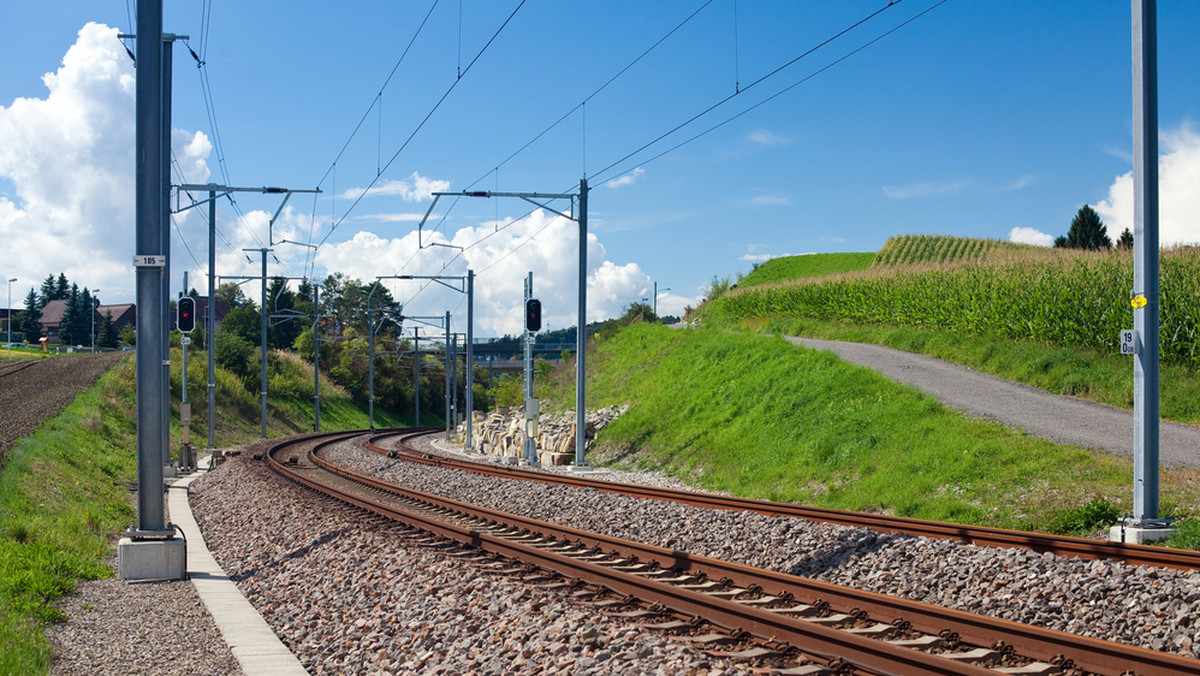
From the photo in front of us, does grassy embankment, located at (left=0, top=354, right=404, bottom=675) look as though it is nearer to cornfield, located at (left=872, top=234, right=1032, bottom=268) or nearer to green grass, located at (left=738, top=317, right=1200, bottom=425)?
green grass, located at (left=738, top=317, right=1200, bottom=425)

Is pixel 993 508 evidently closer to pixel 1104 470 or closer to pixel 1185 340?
pixel 1104 470

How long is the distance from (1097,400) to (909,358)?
760 centimetres

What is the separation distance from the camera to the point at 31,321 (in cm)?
11962

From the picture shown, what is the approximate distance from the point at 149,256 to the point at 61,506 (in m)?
7.83

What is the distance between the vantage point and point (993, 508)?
13.7 meters

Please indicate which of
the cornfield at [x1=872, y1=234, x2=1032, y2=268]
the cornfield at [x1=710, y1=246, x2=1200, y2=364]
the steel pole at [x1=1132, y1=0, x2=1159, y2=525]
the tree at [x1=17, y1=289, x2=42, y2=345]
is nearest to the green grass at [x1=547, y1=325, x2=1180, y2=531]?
the steel pole at [x1=1132, y1=0, x2=1159, y2=525]

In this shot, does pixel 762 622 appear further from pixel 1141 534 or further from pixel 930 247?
pixel 930 247

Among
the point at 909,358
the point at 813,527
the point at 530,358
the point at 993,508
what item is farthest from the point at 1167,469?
the point at 530,358

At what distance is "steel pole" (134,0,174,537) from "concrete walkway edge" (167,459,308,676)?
920 mm

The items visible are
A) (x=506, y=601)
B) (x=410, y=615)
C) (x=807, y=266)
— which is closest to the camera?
(x=506, y=601)

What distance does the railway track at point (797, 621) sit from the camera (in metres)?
6.10

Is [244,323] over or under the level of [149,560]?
over

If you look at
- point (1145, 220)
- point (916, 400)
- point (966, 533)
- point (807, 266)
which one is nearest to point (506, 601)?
point (966, 533)

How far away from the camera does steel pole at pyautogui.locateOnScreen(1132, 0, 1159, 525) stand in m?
11.4
